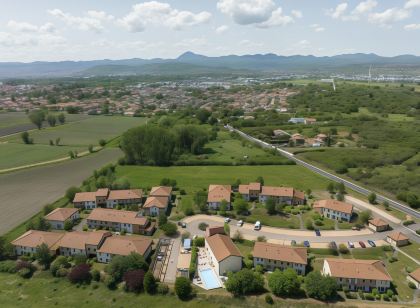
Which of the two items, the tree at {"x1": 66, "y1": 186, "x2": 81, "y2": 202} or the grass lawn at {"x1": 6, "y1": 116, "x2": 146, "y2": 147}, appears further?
the grass lawn at {"x1": 6, "y1": 116, "x2": 146, "y2": 147}

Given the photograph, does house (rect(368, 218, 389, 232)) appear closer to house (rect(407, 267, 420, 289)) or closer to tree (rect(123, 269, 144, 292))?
house (rect(407, 267, 420, 289))

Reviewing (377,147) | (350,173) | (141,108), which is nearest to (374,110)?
(377,147)

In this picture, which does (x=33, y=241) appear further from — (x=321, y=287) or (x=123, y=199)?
(x=321, y=287)

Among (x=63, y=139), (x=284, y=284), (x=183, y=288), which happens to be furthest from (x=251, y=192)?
(x=63, y=139)

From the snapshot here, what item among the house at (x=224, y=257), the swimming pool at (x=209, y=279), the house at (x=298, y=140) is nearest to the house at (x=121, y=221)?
the house at (x=224, y=257)

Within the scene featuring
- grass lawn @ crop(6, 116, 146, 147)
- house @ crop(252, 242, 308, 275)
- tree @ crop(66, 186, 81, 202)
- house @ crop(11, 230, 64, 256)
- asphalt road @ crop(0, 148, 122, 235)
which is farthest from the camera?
grass lawn @ crop(6, 116, 146, 147)

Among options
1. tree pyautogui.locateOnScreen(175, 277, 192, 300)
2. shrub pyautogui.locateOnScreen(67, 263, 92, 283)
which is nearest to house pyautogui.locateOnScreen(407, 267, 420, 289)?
tree pyautogui.locateOnScreen(175, 277, 192, 300)

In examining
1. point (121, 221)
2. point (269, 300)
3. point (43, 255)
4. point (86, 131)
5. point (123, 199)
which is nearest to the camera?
point (269, 300)
